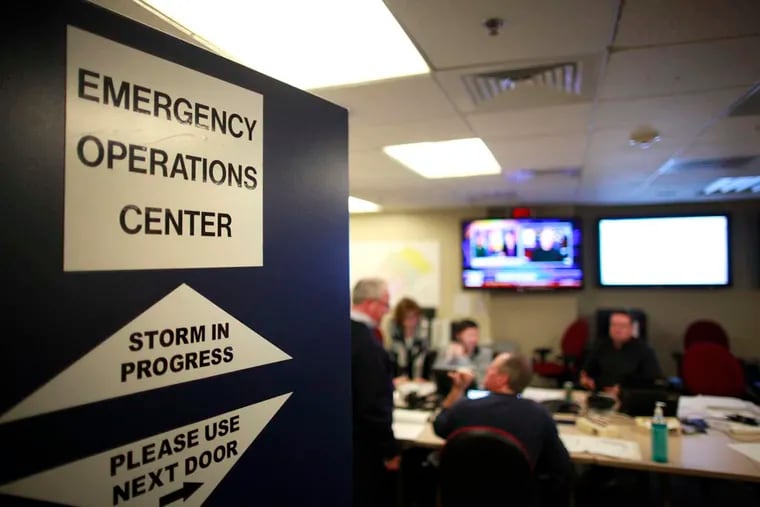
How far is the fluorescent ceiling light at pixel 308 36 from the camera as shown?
58.4 inches

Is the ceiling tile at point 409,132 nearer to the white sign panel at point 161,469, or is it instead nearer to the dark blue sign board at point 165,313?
the dark blue sign board at point 165,313

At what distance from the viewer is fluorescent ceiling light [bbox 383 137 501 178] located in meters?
3.18

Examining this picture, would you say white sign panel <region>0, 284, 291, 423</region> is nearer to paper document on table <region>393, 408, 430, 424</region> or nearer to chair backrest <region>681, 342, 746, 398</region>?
paper document on table <region>393, 408, 430, 424</region>

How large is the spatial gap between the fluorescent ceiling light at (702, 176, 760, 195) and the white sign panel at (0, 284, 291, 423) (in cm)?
471

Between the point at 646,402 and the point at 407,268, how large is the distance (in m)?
3.76

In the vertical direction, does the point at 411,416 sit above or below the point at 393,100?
below

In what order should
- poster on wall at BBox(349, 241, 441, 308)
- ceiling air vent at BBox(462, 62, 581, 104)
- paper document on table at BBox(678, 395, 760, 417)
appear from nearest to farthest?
1. ceiling air vent at BBox(462, 62, 581, 104)
2. paper document on table at BBox(678, 395, 760, 417)
3. poster on wall at BBox(349, 241, 441, 308)

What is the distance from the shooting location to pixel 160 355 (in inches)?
35.5

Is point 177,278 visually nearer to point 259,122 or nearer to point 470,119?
point 259,122

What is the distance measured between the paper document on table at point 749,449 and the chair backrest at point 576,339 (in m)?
3.00

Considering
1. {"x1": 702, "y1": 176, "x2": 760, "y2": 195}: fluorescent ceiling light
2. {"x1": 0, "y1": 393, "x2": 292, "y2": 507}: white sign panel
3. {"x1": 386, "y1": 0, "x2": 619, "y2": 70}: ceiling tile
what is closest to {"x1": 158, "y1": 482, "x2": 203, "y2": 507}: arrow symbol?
{"x1": 0, "y1": 393, "x2": 292, "y2": 507}: white sign panel

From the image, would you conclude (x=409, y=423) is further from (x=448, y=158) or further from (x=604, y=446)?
(x=448, y=158)

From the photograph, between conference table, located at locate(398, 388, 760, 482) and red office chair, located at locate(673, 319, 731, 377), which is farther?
red office chair, located at locate(673, 319, 731, 377)

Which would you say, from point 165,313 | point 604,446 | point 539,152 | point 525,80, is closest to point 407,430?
point 604,446
